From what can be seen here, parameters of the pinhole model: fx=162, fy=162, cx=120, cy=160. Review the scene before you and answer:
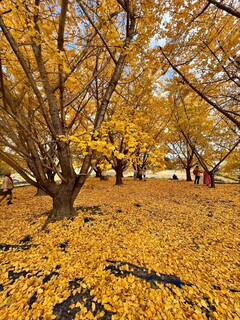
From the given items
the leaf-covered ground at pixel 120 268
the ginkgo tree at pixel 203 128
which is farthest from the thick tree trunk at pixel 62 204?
the ginkgo tree at pixel 203 128

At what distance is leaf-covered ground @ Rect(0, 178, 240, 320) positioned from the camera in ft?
6.40

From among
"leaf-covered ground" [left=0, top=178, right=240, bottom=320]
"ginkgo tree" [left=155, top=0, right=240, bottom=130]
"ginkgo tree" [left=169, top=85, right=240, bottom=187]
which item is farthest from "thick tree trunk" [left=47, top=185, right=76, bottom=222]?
"ginkgo tree" [left=169, top=85, right=240, bottom=187]

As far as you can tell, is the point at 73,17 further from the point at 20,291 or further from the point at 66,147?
the point at 20,291

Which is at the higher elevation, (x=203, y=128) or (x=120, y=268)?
(x=203, y=128)

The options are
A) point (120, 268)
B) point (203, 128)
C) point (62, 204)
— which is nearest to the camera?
point (120, 268)

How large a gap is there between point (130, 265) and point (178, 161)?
16.2m

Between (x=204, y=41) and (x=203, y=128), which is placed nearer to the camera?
(x=204, y=41)

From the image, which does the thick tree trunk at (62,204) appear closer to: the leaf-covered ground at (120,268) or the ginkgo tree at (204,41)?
the leaf-covered ground at (120,268)

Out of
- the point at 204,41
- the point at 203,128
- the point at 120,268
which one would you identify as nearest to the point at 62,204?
the point at 120,268

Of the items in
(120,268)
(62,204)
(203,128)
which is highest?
(203,128)

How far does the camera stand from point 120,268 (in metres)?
2.63

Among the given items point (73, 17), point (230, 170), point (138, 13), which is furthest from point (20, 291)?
point (230, 170)

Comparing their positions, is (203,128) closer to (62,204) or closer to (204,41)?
(204,41)

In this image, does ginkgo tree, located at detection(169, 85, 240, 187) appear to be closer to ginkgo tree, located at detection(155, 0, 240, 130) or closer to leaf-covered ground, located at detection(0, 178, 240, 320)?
ginkgo tree, located at detection(155, 0, 240, 130)
